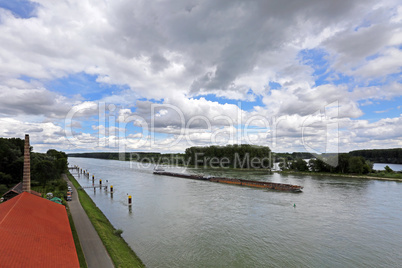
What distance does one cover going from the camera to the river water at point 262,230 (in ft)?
65.3

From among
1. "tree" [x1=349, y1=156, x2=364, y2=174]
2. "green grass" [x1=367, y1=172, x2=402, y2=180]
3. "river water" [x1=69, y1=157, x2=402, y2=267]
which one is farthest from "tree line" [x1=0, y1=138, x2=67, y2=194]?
"green grass" [x1=367, y1=172, x2=402, y2=180]

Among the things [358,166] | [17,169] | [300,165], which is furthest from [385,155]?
[17,169]

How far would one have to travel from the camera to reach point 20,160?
167ft

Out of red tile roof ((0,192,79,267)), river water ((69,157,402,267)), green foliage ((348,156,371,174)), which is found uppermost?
red tile roof ((0,192,79,267))

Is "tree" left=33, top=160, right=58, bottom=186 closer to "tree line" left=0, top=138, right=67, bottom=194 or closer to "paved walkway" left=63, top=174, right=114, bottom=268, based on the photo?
"tree line" left=0, top=138, right=67, bottom=194

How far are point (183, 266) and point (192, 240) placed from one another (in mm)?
5420

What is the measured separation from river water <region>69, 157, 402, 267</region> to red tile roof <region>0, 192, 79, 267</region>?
24.0 feet

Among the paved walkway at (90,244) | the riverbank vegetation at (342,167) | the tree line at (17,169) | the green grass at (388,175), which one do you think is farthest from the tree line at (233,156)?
the paved walkway at (90,244)

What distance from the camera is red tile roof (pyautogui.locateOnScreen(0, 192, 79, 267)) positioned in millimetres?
10766

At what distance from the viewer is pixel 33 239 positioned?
12.7m

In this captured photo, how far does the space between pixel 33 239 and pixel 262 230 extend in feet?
74.2

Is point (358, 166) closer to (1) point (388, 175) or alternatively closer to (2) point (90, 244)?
(1) point (388, 175)

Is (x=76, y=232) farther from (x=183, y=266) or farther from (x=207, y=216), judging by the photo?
(x=207, y=216)

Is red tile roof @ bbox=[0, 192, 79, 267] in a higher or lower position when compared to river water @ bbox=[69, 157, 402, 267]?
higher
